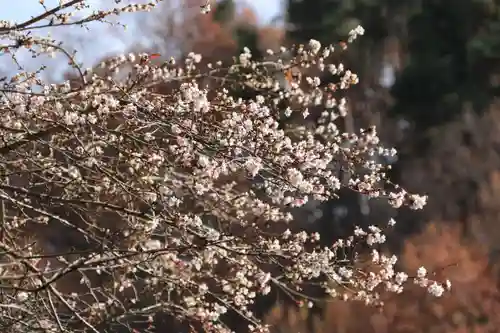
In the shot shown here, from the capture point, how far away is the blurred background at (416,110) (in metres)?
10.3

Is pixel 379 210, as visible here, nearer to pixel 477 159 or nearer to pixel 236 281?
pixel 477 159

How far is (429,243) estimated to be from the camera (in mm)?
10602

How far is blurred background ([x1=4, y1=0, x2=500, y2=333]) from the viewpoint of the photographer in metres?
10.3

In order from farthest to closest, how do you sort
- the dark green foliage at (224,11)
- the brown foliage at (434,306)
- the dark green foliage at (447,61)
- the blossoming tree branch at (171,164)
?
the dark green foliage at (224,11), the dark green foliage at (447,61), the brown foliage at (434,306), the blossoming tree branch at (171,164)

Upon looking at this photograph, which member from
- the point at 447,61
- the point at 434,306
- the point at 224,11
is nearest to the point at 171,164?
the point at 434,306

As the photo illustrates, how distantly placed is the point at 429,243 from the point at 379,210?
12.0ft

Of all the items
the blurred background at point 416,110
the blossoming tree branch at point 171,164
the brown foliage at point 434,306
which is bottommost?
the blossoming tree branch at point 171,164

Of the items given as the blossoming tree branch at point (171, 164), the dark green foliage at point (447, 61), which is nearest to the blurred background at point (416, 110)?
the dark green foliage at point (447, 61)

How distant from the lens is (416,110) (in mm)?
12914

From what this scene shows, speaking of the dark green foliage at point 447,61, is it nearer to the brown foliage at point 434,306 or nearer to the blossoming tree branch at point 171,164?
the brown foliage at point 434,306

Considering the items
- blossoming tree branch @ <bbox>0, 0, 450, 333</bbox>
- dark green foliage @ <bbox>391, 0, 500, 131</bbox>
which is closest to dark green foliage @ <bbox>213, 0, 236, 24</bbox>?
dark green foliage @ <bbox>391, 0, 500, 131</bbox>

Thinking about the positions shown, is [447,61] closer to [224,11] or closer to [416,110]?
[416,110]

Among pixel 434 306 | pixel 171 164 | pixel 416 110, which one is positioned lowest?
pixel 171 164

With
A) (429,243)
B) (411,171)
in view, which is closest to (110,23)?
(429,243)
